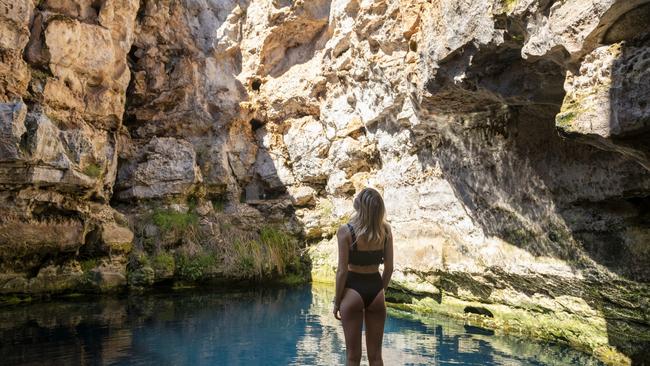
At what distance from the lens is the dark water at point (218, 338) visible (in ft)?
20.0

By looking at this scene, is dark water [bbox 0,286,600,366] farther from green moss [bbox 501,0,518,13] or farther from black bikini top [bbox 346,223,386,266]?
green moss [bbox 501,0,518,13]

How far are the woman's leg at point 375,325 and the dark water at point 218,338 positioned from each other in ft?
7.45

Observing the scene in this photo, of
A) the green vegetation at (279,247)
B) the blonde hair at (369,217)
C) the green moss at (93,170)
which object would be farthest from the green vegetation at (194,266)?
the blonde hair at (369,217)

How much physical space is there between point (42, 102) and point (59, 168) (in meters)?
1.90

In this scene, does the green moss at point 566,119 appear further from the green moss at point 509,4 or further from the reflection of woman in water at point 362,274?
the reflection of woman in water at point 362,274

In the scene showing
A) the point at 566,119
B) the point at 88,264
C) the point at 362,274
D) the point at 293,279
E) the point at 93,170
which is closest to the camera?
the point at 362,274

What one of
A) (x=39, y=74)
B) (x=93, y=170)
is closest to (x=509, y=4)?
(x=93, y=170)

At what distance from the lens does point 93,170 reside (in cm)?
1150

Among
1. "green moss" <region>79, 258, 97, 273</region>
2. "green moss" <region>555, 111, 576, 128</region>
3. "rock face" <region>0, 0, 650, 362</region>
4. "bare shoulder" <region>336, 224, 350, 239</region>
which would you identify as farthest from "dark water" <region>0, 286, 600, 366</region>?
"green moss" <region>555, 111, 576, 128</region>

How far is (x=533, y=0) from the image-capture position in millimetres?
5348

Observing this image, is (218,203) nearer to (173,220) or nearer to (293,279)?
(173,220)

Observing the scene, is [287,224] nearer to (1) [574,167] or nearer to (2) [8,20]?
(2) [8,20]

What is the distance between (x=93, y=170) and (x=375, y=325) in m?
9.83

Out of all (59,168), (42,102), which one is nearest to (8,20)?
(42,102)
